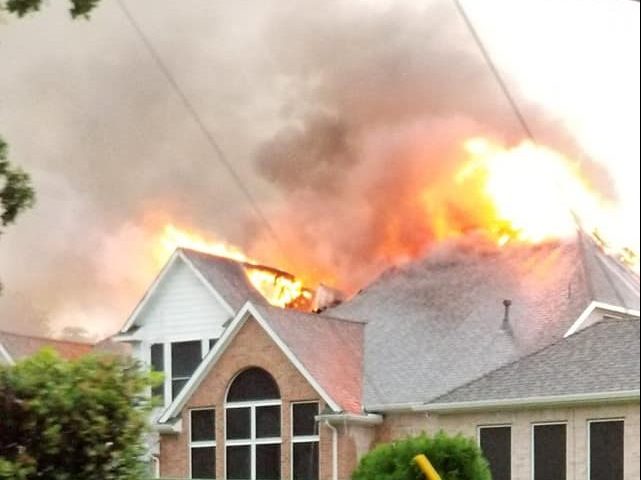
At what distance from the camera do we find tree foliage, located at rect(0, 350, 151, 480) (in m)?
6.59

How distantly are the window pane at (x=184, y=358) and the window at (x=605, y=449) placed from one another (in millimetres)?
2037

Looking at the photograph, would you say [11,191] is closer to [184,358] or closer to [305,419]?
[184,358]

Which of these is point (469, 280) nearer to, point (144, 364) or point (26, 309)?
point (144, 364)

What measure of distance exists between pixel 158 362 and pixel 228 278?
1.82 ft

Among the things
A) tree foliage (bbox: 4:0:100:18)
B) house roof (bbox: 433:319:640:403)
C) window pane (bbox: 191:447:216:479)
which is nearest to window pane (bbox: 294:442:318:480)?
window pane (bbox: 191:447:216:479)

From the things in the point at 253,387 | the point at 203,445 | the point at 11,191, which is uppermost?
the point at 11,191

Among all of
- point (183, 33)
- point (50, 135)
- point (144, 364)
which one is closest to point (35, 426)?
point (144, 364)

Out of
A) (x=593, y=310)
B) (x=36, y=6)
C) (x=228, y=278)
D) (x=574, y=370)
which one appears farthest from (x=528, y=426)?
(x=36, y=6)

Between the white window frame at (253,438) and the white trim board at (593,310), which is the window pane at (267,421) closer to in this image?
the white window frame at (253,438)

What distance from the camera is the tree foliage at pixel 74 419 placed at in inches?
260

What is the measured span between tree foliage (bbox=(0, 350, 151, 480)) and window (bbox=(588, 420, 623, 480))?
79.9 inches

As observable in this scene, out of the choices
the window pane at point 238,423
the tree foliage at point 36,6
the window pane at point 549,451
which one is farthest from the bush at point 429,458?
the tree foliage at point 36,6

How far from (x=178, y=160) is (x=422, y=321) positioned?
1631 millimetres

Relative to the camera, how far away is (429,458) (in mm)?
6719
